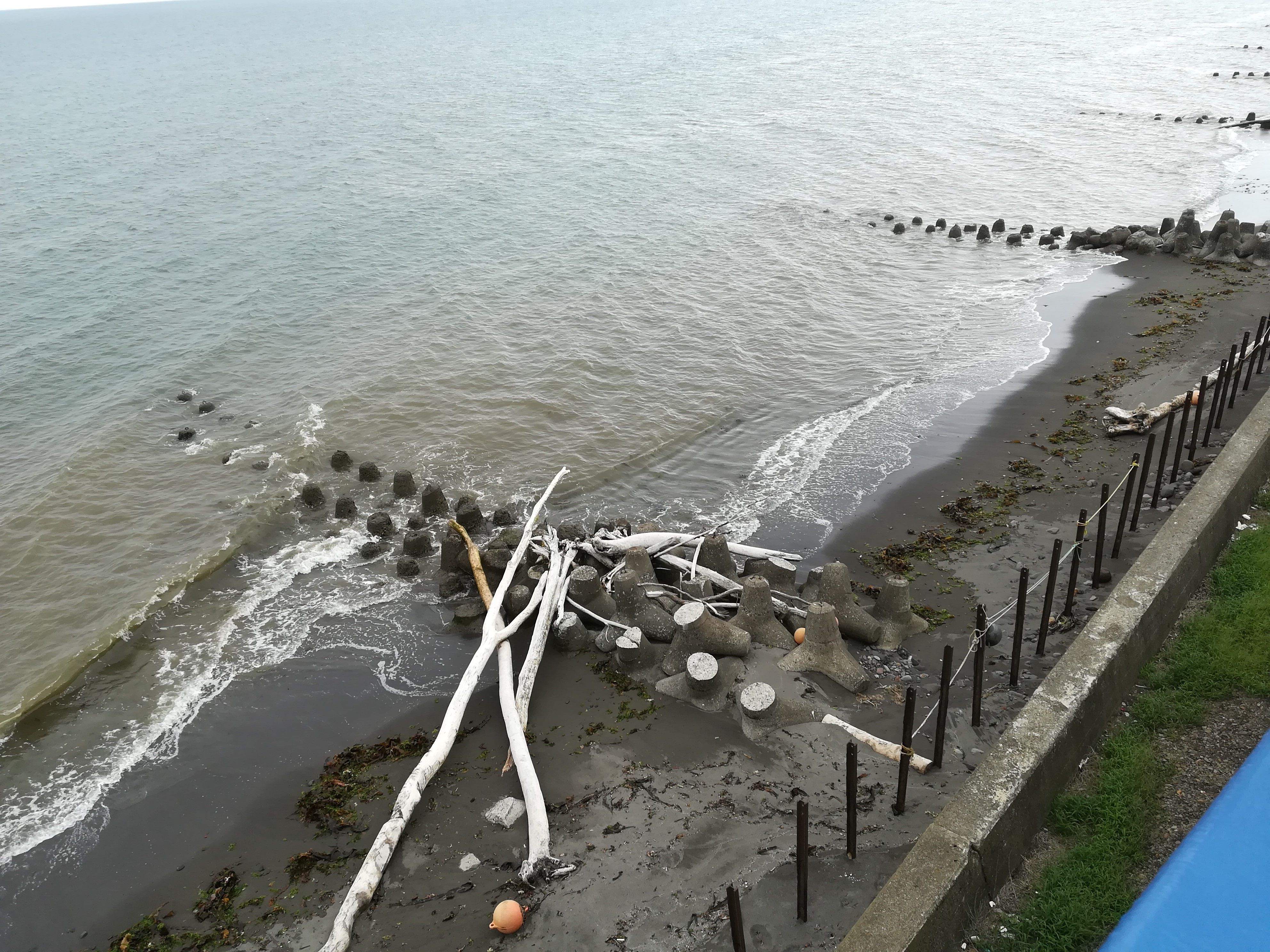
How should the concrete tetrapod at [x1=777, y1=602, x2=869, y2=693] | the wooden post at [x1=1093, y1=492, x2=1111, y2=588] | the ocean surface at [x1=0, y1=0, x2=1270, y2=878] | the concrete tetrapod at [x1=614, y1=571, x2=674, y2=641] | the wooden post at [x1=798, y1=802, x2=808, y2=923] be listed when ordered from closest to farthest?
the wooden post at [x1=798, y1=802, x2=808, y2=923]
the concrete tetrapod at [x1=777, y1=602, x2=869, y2=693]
the wooden post at [x1=1093, y1=492, x2=1111, y2=588]
the concrete tetrapod at [x1=614, y1=571, x2=674, y2=641]
the ocean surface at [x1=0, y1=0, x2=1270, y2=878]

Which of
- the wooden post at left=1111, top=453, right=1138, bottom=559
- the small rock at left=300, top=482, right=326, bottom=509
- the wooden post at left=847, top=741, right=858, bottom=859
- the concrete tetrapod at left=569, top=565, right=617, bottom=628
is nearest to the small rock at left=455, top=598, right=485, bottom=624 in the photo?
the concrete tetrapod at left=569, top=565, right=617, bottom=628

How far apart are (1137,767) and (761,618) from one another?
5.01 metres

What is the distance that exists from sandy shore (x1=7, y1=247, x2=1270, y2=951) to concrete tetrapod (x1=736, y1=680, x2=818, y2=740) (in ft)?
0.47

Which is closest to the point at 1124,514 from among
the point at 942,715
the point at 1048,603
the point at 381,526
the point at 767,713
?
the point at 1048,603

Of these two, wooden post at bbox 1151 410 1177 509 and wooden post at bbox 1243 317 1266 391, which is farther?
wooden post at bbox 1243 317 1266 391

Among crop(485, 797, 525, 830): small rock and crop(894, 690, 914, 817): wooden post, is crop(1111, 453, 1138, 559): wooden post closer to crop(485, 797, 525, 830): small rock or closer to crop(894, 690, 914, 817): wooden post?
crop(894, 690, 914, 817): wooden post

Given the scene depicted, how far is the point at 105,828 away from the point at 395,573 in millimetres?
5995

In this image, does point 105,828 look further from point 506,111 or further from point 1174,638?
point 506,111

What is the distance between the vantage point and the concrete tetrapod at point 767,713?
10.6 m

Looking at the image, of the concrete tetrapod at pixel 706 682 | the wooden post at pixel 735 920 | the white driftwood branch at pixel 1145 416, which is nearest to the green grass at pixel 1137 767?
the wooden post at pixel 735 920

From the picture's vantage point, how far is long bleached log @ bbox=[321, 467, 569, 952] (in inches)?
357

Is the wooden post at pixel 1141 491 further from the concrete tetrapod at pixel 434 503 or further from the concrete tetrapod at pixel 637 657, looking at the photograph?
the concrete tetrapod at pixel 434 503

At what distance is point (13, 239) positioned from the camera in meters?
36.6

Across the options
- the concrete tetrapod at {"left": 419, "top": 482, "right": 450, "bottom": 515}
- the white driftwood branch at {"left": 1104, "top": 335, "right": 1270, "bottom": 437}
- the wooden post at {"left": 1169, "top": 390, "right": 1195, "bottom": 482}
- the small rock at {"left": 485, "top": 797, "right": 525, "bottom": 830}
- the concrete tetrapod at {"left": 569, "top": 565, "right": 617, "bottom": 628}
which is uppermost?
the wooden post at {"left": 1169, "top": 390, "right": 1195, "bottom": 482}
